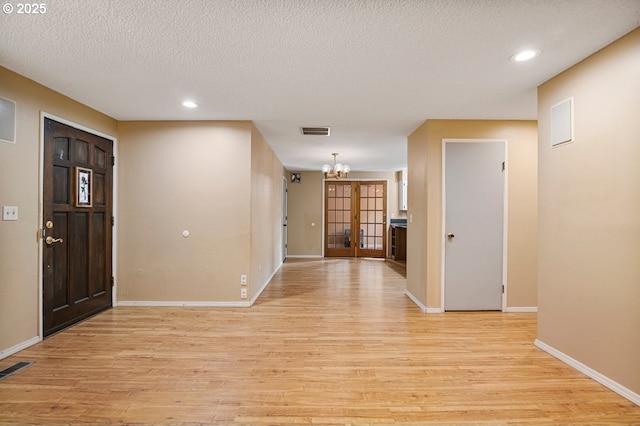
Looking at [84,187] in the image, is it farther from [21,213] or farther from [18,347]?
[18,347]

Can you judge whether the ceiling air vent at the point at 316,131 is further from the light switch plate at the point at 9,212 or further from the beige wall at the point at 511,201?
the light switch plate at the point at 9,212

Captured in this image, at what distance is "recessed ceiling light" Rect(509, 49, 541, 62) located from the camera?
224 centimetres

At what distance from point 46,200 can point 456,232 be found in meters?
4.50

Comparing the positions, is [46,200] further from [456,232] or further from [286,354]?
[456,232]

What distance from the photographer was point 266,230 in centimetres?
531

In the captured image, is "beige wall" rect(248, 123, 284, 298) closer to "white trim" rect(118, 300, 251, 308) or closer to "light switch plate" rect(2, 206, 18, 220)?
"white trim" rect(118, 300, 251, 308)

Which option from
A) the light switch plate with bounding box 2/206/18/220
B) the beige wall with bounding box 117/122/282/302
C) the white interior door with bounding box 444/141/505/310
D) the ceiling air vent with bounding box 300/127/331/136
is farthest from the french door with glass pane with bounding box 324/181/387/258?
the light switch plate with bounding box 2/206/18/220

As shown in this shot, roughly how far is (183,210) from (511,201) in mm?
4230

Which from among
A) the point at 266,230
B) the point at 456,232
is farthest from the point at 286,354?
the point at 266,230

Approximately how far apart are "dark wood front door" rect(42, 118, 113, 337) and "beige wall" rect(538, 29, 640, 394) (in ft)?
15.5

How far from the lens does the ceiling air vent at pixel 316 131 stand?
4289 millimetres

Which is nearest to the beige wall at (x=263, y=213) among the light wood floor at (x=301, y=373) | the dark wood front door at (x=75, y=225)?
the light wood floor at (x=301, y=373)

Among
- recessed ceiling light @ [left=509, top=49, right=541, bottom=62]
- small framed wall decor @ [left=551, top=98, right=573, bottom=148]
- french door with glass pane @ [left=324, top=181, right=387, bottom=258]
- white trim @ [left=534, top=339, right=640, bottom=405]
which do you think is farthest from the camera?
french door with glass pane @ [left=324, top=181, right=387, bottom=258]

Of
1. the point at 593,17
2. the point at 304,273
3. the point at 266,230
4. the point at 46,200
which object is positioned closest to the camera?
the point at 593,17
